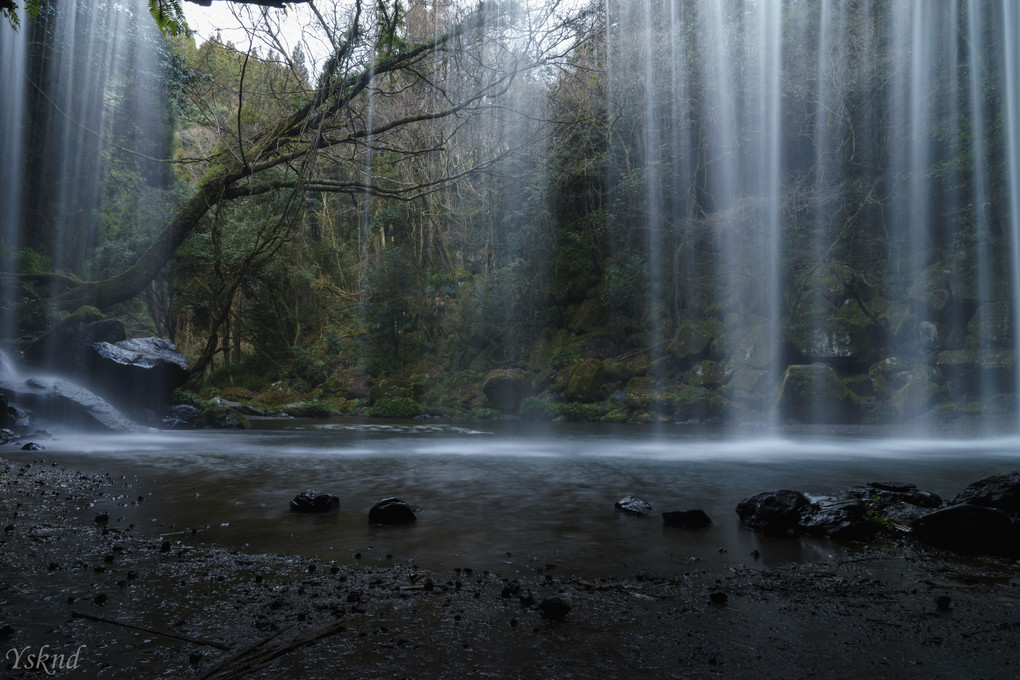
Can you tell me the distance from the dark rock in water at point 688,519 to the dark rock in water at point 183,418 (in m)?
11.7

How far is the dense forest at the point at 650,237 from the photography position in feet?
48.8

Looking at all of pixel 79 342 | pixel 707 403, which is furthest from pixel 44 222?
pixel 707 403

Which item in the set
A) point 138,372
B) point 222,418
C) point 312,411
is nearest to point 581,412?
point 312,411

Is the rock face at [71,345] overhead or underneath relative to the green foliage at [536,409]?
overhead

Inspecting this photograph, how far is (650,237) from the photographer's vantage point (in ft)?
66.7

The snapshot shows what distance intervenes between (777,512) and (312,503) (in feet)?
9.51

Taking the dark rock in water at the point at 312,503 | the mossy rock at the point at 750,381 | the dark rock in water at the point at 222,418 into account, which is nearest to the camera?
the dark rock in water at the point at 312,503

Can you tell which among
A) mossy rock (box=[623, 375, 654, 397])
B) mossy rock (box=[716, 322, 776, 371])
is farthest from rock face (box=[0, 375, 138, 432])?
mossy rock (box=[716, 322, 776, 371])

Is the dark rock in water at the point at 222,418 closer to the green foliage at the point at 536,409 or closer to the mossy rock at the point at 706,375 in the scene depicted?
the green foliage at the point at 536,409

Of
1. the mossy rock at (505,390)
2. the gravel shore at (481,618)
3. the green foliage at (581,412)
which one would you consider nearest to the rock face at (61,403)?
the gravel shore at (481,618)

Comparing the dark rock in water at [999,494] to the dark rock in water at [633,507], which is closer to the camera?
the dark rock in water at [999,494]

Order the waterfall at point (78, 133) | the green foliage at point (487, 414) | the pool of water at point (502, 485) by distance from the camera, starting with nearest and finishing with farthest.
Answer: the pool of water at point (502, 485) → the waterfall at point (78, 133) → the green foliage at point (487, 414)

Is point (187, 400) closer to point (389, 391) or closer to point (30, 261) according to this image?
point (30, 261)

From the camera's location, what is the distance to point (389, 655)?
5.38ft
